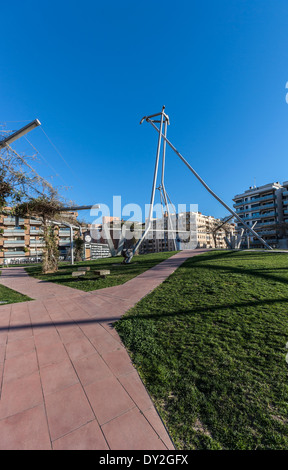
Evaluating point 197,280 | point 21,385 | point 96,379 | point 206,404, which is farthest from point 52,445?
point 197,280

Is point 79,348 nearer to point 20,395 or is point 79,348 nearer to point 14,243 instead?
point 20,395

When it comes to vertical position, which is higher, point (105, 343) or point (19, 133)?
point (19, 133)

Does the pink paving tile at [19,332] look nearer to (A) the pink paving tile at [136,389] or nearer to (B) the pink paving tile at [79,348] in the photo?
(B) the pink paving tile at [79,348]

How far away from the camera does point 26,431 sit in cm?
166

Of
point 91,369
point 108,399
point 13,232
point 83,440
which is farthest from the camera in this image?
point 13,232

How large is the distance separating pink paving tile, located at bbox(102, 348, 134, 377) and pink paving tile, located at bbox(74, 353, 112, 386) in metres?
0.07

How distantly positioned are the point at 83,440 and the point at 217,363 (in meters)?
1.72

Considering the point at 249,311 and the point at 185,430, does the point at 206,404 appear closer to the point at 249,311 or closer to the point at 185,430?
the point at 185,430

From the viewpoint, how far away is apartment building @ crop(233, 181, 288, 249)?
1676 inches

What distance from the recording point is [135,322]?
12.4 feet

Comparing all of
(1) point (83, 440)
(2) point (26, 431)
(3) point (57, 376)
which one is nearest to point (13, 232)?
(3) point (57, 376)

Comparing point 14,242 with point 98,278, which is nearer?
point 98,278

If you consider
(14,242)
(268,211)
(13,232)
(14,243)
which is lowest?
(14,243)

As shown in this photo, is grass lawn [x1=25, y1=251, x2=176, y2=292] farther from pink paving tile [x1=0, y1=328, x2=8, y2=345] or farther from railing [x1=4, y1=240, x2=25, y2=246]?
railing [x1=4, y1=240, x2=25, y2=246]
